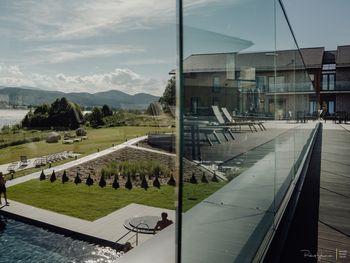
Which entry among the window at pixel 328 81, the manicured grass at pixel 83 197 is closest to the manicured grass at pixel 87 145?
the manicured grass at pixel 83 197

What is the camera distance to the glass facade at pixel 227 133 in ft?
1.55

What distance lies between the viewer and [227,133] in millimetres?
775

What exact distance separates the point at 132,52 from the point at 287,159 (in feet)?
73.6

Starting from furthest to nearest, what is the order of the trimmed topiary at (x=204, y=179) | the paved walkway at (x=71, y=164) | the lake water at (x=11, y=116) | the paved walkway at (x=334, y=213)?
1. the paved walkway at (x=71, y=164)
2. the lake water at (x=11, y=116)
3. the paved walkway at (x=334, y=213)
4. the trimmed topiary at (x=204, y=179)

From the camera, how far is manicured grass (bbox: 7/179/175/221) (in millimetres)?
13211

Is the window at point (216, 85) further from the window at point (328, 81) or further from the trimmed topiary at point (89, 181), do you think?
the trimmed topiary at point (89, 181)

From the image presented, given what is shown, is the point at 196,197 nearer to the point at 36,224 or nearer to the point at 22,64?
the point at 36,224

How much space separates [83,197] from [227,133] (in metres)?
15.7

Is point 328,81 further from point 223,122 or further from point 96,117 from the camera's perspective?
point 223,122

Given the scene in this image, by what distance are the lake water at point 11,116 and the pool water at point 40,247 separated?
13.8 ft

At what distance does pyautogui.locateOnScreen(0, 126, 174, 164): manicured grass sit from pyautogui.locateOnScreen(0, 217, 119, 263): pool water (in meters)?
5.23

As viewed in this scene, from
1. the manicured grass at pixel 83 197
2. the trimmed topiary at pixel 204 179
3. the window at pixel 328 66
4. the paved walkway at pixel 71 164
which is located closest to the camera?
the trimmed topiary at pixel 204 179

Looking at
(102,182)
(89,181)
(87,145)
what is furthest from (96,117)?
(102,182)

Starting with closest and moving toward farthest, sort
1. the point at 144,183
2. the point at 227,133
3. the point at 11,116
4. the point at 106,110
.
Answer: the point at 227,133 → the point at 11,116 → the point at 144,183 → the point at 106,110
